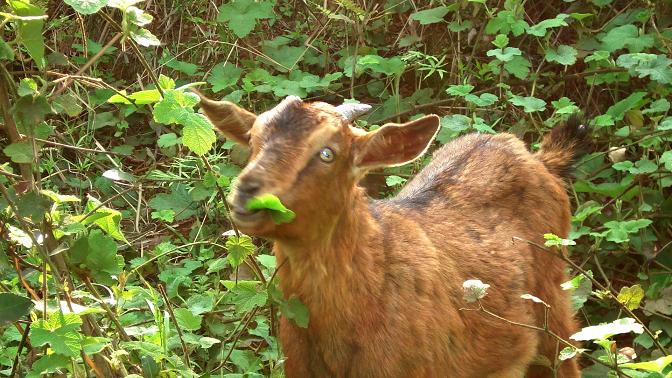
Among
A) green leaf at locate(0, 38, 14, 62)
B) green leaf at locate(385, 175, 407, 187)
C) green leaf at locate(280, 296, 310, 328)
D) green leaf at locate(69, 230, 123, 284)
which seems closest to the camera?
green leaf at locate(0, 38, 14, 62)

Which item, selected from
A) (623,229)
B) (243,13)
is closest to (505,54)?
(623,229)

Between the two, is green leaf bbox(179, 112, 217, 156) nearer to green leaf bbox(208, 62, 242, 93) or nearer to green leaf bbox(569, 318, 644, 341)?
green leaf bbox(569, 318, 644, 341)

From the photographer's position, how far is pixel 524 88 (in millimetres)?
7969

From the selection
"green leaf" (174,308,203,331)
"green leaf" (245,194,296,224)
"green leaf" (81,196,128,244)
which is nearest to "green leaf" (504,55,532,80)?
"green leaf" (174,308,203,331)

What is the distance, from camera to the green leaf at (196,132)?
163 inches

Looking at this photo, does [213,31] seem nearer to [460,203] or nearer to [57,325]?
[460,203]

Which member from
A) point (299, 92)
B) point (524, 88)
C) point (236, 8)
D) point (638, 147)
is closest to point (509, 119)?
point (524, 88)

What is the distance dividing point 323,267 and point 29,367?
159 cm

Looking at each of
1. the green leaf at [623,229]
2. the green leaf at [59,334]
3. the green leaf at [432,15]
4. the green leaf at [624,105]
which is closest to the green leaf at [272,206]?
the green leaf at [59,334]

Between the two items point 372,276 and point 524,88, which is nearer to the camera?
point 372,276

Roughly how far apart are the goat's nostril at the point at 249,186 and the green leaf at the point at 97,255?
685 millimetres

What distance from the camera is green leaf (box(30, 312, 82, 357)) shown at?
13.0ft

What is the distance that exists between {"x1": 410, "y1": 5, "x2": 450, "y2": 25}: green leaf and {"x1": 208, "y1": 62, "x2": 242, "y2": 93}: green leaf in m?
1.41

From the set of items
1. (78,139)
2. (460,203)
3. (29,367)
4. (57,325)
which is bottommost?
(78,139)
